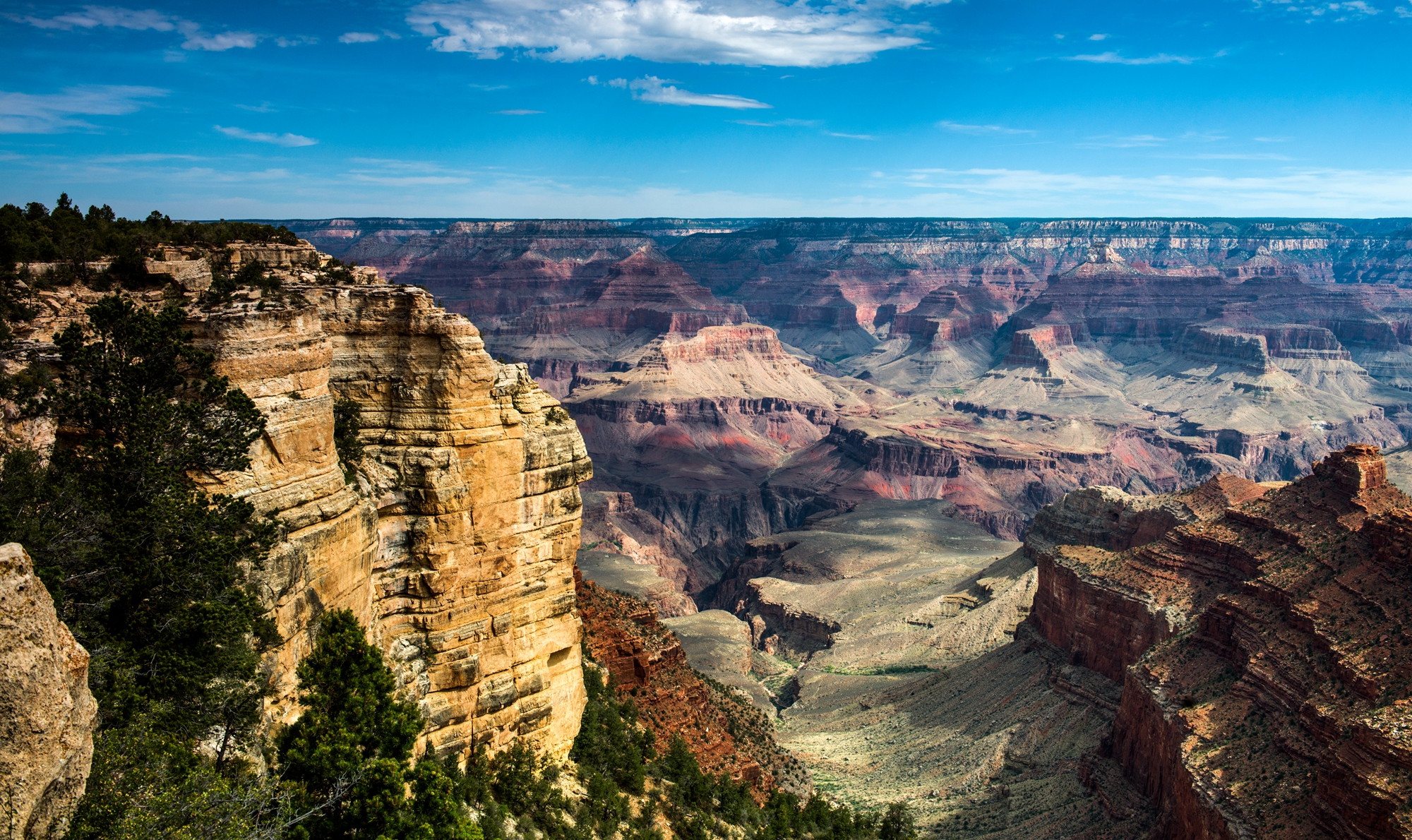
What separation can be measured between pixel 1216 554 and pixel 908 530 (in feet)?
229

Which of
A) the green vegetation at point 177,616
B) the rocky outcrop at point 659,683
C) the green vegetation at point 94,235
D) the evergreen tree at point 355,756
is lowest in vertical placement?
the rocky outcrop at point 659,683

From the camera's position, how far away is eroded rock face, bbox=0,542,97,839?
36.2 ft

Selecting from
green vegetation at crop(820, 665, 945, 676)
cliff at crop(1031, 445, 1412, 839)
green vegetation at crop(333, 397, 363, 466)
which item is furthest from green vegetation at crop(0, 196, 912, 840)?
green vegetation at crop(820, 665, 945, 676)

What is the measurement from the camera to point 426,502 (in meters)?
24.2

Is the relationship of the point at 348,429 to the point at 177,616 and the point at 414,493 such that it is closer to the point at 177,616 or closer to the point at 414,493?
the point at 414,493

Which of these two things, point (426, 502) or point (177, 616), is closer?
point (177, 616)

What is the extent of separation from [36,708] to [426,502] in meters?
13.0

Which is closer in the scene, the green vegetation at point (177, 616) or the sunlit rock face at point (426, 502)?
the green vegetation at point (177, 616)

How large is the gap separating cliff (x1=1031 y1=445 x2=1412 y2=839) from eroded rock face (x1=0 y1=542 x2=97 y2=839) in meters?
33.3

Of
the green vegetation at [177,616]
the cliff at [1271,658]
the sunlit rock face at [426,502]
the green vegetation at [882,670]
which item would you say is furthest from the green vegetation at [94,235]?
the green vegetation at [882,670]

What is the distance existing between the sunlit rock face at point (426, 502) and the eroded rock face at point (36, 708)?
21.9 ft

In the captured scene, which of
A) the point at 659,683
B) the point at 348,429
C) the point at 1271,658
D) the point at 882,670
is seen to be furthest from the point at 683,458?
the point at 348,429

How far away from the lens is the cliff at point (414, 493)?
758 inches

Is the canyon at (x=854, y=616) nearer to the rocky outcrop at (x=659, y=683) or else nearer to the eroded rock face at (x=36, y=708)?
the rocky outcrop at (x=659, y=683)
